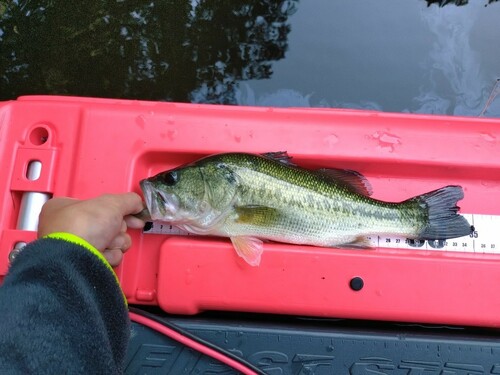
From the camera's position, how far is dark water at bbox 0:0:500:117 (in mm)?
3416

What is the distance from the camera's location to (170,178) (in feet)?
7.22

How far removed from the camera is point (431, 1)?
352 cm

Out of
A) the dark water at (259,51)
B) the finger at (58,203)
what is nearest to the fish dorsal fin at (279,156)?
the finger at (58,203)

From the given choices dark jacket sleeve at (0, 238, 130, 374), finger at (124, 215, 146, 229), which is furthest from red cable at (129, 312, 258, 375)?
dark jacket sleeve at (0, 238, 130, 374)

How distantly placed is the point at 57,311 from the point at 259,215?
1121 mm

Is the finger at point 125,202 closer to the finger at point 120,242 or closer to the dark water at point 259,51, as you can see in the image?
the finger at point 120,242

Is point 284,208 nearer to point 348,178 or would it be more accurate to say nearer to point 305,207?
point 305,207

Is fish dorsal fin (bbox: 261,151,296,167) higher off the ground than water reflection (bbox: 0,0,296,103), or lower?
lower

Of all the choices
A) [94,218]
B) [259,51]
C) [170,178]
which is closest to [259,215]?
[170,178]

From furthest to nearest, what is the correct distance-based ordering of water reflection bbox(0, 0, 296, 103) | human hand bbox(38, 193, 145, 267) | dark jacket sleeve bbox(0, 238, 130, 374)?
water reflection bbox(0, 0, 296, 103) < human hand bbox(38, 193, 145, 267) < dark jacket sleeve bbox(0, 238, 130, 374)

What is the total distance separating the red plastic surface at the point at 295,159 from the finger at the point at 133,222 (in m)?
0.15

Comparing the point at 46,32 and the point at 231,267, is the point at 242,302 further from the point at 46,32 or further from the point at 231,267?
the point at 46,32

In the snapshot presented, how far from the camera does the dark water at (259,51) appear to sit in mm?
3416

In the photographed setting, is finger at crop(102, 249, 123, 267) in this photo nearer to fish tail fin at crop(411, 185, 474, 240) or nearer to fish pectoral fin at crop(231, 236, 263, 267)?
fish pectoral fin at crop(231, 236, 263, 267)
